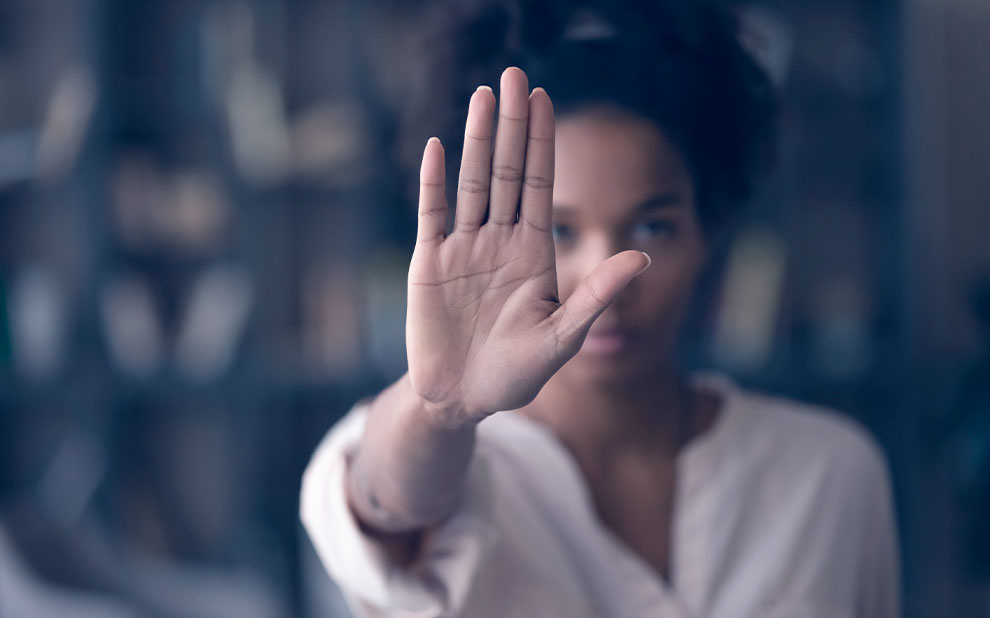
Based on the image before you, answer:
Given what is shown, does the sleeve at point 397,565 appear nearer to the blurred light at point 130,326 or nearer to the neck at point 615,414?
the neck at point 615,414

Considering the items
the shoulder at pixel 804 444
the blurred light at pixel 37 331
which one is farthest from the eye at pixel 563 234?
the blurred light at pixel 37 331

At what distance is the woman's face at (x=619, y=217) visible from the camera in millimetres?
305

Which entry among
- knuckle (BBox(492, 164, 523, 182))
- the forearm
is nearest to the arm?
the forearm

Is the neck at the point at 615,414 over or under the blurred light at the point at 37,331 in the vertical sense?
over

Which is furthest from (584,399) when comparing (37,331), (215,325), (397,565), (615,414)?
(37,331)

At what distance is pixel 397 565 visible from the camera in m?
0.39

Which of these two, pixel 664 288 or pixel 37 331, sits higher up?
pixel 664 288

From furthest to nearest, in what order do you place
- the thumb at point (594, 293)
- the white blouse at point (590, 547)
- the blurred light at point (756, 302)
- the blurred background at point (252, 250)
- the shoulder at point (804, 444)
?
the blurred background at point (252, 250) < the blurred light at point (756, 302) < the shoulder at point (804, 444) < the white blouse at point (590, 547) < the thumb at point (594, 293)

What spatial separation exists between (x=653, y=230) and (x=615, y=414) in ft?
0.36

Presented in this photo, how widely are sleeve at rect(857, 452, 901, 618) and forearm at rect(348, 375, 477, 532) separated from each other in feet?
0.87

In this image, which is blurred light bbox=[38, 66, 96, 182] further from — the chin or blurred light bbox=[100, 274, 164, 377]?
the chin

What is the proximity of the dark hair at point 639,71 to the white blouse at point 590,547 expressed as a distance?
0.15 m

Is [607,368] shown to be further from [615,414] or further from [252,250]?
[252,250]

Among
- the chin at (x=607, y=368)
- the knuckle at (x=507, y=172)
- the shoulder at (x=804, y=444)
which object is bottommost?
the shoulder at (x=804, y=444)
